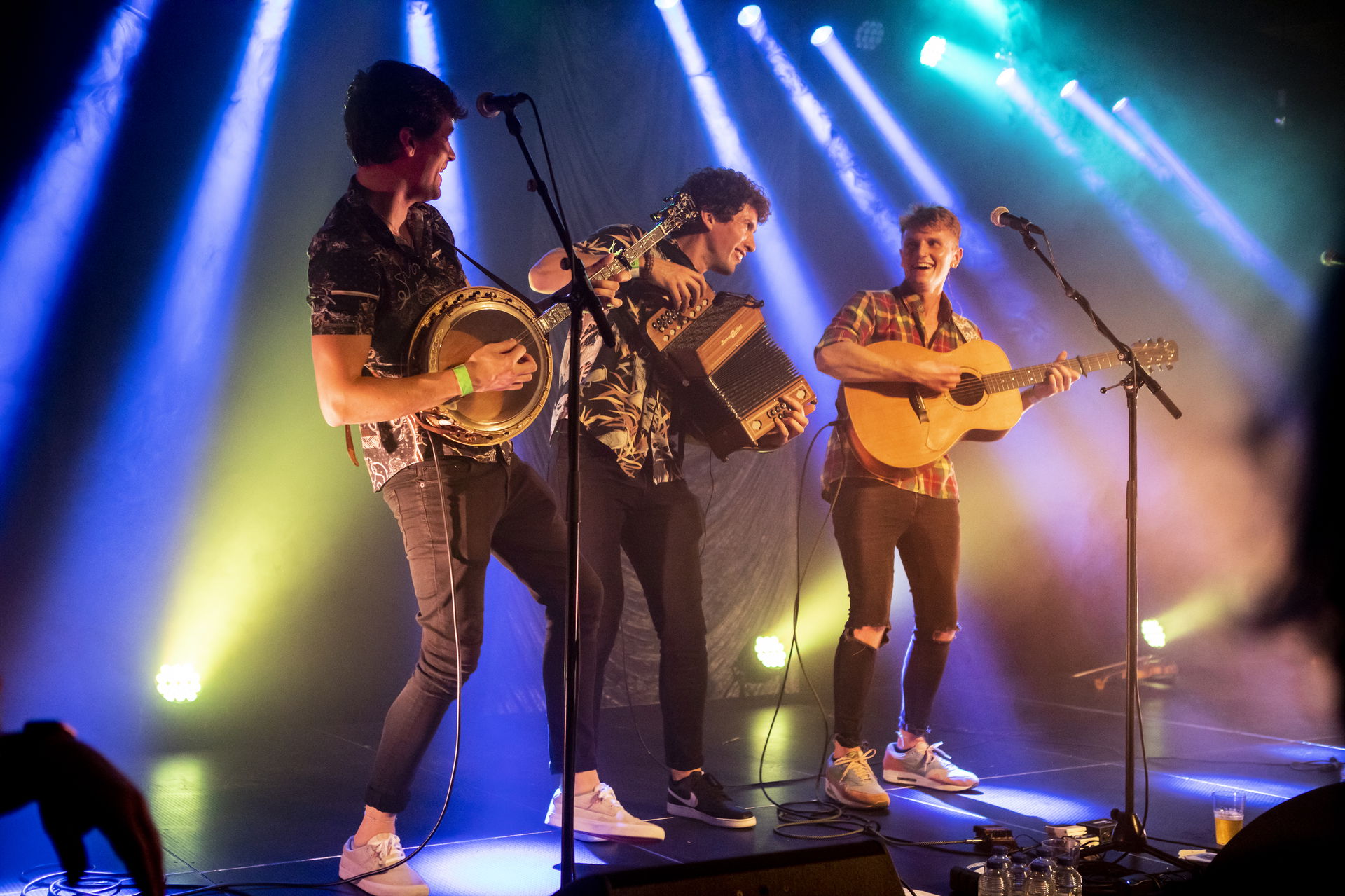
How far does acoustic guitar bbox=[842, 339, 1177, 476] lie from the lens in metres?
4.11

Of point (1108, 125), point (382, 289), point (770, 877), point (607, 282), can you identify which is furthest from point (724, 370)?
point (1108, 125)

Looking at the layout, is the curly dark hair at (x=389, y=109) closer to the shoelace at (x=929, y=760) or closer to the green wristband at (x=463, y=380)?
the green wristband at (x=463, y=380)

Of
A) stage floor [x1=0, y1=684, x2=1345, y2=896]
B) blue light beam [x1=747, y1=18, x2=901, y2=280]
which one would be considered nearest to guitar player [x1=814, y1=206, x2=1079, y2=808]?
stage floor [x1=0, y1=684, x2=1345, y2=896]

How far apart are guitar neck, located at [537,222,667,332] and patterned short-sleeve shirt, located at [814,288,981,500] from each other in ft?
3.16

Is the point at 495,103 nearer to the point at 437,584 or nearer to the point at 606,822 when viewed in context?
the point at 437,584

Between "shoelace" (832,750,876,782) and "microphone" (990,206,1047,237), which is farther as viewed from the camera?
"shoelace" (832,750,876,782)

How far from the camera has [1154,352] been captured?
13.3 ft

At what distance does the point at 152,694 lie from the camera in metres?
5.24

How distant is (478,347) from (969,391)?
7.45 feet

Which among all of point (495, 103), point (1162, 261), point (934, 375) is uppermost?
point (1162, 261)

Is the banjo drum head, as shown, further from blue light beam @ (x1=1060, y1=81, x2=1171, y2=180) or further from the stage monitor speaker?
blue light beam @ (x1=1060, y1=81, x2=1171, y2=180)

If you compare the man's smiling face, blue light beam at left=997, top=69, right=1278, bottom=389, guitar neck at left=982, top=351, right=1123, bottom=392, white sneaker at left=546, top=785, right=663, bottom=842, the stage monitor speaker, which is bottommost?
white sneaker at left=546, top=785, right=663, bottom=842

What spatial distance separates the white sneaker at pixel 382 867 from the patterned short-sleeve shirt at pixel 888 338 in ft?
6.94

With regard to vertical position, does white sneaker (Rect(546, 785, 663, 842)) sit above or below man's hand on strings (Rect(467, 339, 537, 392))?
below
